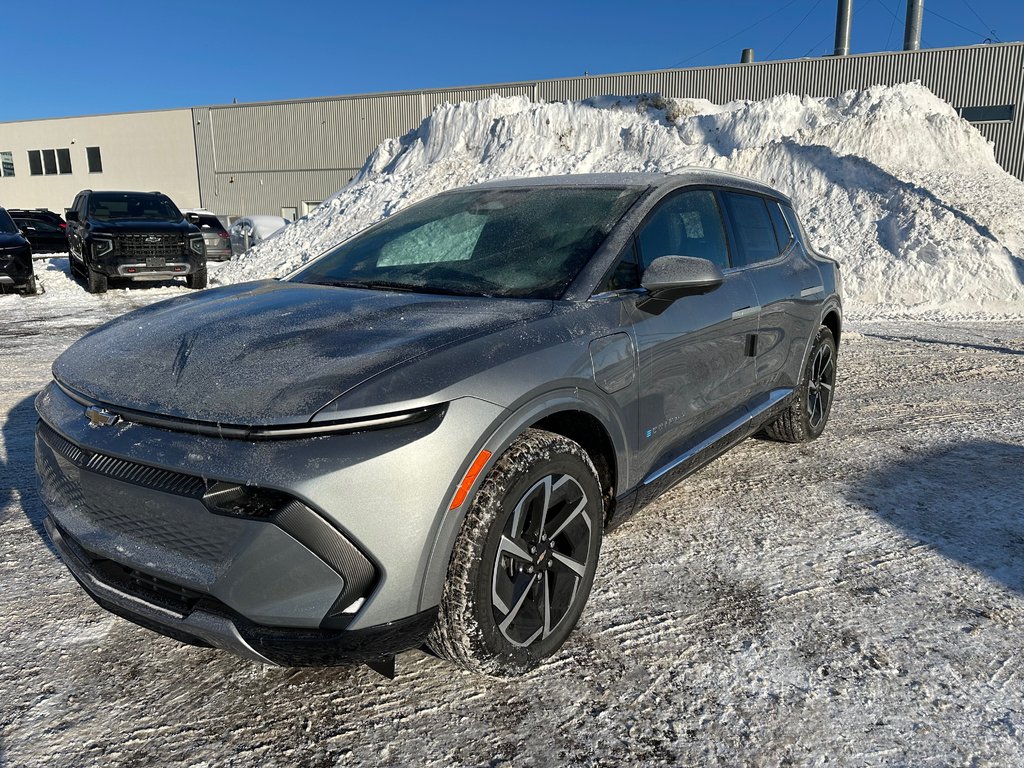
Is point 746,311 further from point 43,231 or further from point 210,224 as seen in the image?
point 43,231

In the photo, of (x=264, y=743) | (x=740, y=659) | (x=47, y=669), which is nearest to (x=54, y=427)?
(x=47, y=669)

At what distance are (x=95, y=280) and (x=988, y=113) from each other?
25.1m

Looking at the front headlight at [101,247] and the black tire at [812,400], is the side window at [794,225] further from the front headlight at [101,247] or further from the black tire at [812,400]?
the front headlight at [101,247]

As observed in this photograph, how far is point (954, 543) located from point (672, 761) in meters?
2.12

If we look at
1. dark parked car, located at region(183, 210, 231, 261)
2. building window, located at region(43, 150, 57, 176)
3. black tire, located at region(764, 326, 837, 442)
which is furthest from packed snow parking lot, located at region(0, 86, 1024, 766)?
building window, located at region(43, 150, 57, 176)

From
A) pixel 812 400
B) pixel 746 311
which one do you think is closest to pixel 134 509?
pixel 746 311

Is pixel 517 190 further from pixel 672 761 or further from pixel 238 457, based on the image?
pixel 672 761

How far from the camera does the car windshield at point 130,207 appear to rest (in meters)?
13.3

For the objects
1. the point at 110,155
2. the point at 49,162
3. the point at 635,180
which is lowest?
the point at 635,180

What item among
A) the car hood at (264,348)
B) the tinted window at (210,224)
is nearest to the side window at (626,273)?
the car hood at (264,348)

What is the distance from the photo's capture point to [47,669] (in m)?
2.53

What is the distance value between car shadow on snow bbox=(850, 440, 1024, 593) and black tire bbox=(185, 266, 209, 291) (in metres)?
12.0

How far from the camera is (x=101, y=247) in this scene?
12.4m

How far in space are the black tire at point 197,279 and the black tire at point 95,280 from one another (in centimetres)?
133
